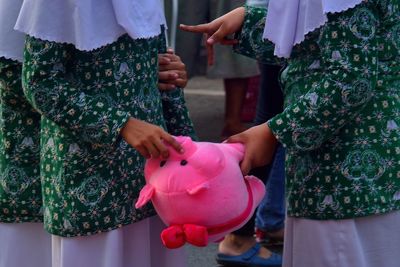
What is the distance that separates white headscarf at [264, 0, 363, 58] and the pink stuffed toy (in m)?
0.34

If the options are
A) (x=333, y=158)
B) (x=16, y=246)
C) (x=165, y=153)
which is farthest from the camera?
(x=16, y=246)

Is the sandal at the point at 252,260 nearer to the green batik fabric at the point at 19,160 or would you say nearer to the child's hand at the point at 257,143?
the green batik fabric at the point at 19,160

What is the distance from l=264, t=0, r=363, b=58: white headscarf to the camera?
83.0 inches

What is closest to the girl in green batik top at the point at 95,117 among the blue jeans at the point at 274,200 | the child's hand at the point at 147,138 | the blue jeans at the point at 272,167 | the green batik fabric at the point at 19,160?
the child's hand at the point at 147,138

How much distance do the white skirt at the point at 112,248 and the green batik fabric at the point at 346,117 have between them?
42cm

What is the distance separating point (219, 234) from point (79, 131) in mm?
431

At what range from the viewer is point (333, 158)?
7.41 feet

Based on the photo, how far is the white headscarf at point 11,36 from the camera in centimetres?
233

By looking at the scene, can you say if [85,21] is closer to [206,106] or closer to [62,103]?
[62,103]

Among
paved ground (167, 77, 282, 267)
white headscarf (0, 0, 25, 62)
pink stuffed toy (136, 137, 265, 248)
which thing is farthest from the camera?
paved ground (167, 77, 282, 267)

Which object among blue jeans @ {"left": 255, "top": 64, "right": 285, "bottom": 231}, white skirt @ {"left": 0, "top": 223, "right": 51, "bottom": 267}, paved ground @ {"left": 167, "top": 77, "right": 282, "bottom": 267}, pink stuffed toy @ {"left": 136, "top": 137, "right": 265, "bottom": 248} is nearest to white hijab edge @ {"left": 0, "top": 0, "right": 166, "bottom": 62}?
pink stuffed toy @ {"left": 136, "top": 137, "right": 265, "bottom": 248}

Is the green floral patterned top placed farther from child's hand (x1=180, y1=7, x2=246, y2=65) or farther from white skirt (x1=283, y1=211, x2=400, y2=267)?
white skirt (x1=283, y1=211, x2=400, y2=267)

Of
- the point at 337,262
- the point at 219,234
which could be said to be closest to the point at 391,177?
the point at 337,262

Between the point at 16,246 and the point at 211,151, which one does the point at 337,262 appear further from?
the point at 16,246
